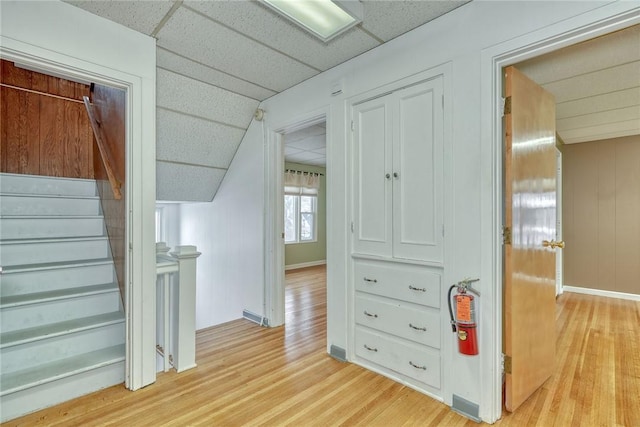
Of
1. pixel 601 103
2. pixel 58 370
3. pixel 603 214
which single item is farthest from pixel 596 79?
pixel 58 370

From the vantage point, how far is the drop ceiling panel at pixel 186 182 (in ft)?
10.7

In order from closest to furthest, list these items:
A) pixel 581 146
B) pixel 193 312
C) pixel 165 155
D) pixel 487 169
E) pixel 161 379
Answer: pixel 487 169 → pixel 161 379 → pixel 193 312 → pixel 165 155 → pixel 581 146

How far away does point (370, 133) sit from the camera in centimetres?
227

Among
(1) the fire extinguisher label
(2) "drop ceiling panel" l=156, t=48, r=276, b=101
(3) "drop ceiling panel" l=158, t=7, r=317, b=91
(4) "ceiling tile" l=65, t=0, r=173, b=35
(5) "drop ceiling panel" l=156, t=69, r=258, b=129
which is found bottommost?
(1) the fire extinguisher label

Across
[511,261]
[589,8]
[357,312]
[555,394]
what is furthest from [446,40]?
[555,394]

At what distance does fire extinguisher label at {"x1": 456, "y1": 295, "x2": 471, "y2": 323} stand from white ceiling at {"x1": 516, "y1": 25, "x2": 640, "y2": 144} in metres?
1.76

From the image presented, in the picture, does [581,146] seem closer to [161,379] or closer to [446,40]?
[446,40]

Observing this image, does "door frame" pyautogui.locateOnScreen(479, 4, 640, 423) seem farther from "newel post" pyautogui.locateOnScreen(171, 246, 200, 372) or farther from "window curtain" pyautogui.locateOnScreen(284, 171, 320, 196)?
"window curtain" pyautogui.locateOnScreen(284, 171, 320, 196)

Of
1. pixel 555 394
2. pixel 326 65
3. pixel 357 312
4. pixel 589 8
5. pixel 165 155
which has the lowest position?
pixel 555 394

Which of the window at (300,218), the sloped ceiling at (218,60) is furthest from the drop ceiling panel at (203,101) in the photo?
the window at (300,218)

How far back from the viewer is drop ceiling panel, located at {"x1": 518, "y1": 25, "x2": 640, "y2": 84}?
6.55 ft

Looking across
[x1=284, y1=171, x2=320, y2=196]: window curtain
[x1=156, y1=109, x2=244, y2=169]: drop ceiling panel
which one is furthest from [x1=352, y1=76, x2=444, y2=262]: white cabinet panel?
[x1=284, y1=171, x2=320, y2=196]: window curtain

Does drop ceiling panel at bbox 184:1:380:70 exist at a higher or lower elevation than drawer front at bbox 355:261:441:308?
higher

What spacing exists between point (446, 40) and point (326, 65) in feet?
3.12
